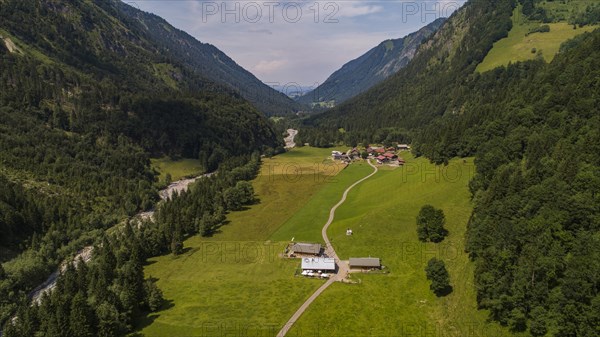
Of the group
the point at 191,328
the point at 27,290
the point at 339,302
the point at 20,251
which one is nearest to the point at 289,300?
the point at 339,302

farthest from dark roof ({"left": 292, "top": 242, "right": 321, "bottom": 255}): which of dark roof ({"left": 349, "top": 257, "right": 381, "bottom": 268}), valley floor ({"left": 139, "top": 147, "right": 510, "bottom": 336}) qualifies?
dark roof ({"left": 349, "top": 257, "right": 381, "bottom": 268})

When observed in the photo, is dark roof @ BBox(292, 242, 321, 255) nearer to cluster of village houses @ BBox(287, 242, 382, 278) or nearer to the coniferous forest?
cluster of village houses @ BBox(287, 242, 382, 278)

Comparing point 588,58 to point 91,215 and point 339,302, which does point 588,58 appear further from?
point 91,215

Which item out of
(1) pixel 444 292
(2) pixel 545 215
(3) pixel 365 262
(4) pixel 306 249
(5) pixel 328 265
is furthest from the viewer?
(4) pixel 306 249

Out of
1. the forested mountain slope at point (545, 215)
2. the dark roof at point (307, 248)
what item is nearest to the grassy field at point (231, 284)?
the dark roof at point (307, 248)

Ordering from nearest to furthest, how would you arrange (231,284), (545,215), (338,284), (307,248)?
(545,215)
(338,284)
(231,284)
(307,248)

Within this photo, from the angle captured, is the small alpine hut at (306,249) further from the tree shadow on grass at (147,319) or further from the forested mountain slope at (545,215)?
the forested mountain slope at (545,215)

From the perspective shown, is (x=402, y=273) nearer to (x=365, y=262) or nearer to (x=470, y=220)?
(x=365, y=262)

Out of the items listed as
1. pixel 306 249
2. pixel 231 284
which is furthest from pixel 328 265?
pixel 231 284
